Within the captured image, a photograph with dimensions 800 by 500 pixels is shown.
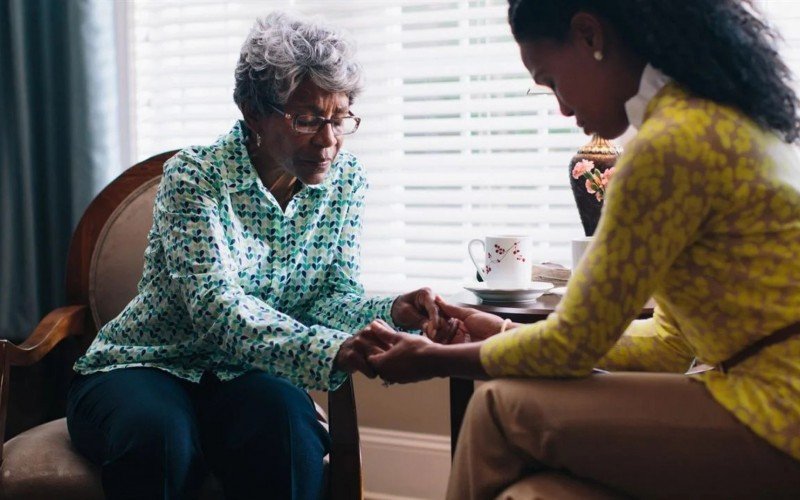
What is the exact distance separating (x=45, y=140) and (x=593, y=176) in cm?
158

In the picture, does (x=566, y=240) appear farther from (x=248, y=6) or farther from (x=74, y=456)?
(x=74, y=456)

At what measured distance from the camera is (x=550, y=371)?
1.16 metres

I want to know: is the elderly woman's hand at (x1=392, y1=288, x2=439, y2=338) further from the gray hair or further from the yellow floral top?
the yellow floral top

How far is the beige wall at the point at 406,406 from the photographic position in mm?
2623

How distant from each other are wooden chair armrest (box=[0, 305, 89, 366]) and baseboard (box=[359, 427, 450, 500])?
0.94 metres

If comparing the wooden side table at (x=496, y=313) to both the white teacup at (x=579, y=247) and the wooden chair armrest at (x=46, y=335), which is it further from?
the wooden chair armrest at (x=46, y=335)

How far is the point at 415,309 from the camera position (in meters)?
1.81

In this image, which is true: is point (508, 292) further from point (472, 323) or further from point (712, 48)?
point (712, 48)

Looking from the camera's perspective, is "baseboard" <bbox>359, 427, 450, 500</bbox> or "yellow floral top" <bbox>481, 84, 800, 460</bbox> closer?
"yellow floral top" <bbox>481, 84, 800, 460</bbox>

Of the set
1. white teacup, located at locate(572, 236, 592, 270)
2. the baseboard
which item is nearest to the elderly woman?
white teacup, located at locate(572, 236, 592, 270)

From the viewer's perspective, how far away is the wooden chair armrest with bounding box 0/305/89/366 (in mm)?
1885

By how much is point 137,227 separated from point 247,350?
29.4 inches

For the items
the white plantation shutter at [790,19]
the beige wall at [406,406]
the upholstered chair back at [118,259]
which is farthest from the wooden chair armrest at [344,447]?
the white plantation shutter at [790,19]

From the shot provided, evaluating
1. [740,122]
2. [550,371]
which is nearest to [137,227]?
[550,371]
